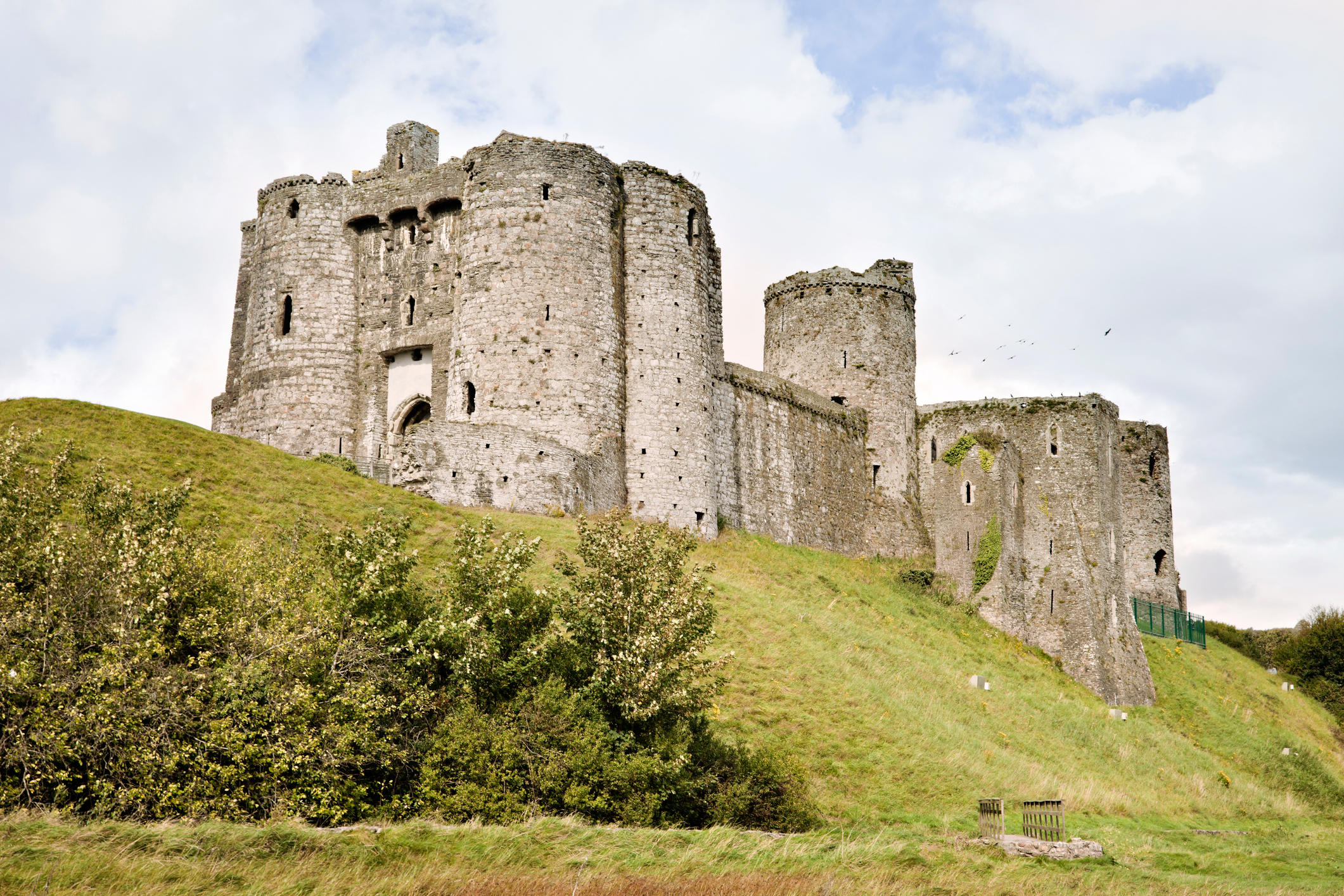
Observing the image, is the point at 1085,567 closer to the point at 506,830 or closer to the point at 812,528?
the point at 812,528

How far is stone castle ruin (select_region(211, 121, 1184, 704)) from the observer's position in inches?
1364

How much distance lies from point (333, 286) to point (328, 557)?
20.0 m

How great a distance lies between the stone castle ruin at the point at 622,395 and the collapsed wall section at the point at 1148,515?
937cm

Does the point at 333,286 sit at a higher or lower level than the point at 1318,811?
higher

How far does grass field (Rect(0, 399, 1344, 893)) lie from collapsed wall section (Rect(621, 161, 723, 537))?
6.67ft

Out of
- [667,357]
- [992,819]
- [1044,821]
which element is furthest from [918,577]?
[992,819]

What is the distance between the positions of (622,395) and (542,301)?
11.6ft

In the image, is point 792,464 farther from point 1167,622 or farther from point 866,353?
point 1167,622

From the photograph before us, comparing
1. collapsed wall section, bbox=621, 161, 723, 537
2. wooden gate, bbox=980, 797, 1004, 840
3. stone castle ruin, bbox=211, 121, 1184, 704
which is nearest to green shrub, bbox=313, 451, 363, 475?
stone castle ruin, bbox=211, 121, 1184, 704

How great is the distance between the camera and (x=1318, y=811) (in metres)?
32.7

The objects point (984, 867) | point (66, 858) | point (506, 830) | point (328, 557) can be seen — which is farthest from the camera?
point (328, 557)

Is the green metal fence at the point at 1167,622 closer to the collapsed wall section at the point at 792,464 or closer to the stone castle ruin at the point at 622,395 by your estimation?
the stone castle ruin at the point at 622,395

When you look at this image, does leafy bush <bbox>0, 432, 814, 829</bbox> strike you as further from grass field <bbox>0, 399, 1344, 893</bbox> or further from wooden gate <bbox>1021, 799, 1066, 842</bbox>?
wooden gate <bbox>1021, 799, 1066, 842</bbox>

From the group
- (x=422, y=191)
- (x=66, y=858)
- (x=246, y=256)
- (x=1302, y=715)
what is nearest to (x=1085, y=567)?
(x=1302, y=715)
